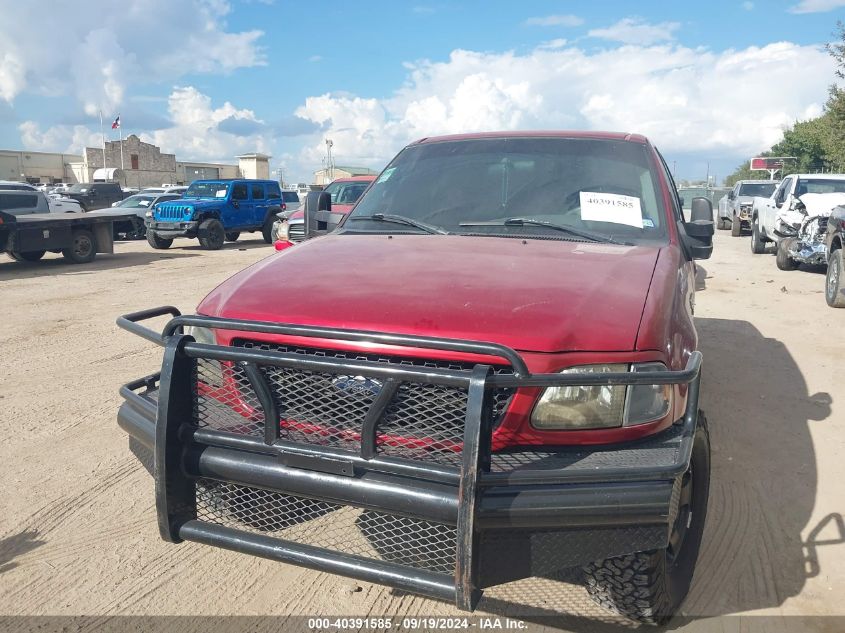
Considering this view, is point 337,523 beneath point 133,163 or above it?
beneath

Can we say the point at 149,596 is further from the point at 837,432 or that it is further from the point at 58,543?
the point at 837,432

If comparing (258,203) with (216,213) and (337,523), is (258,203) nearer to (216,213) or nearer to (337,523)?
(216,213)

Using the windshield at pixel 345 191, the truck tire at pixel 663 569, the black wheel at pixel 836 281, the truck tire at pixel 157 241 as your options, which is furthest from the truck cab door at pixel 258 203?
the truck tire at pixel 663 569

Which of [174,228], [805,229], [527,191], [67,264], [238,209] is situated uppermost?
[527,191]

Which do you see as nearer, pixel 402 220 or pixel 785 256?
pixel 402 220

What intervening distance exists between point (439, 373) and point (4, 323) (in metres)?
7.91

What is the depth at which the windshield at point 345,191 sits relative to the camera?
45.5 ft

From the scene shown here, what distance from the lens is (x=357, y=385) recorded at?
2178mm

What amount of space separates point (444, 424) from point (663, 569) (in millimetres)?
977

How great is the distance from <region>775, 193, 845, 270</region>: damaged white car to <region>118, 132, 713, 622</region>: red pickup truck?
1023 centimetres

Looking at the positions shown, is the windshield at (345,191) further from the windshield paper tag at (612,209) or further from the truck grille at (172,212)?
the windshield paper tag at (612,209)

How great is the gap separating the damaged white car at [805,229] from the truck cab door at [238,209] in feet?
43.8

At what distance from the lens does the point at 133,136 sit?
63125mm

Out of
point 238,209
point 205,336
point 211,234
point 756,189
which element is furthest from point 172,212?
point 756,189
